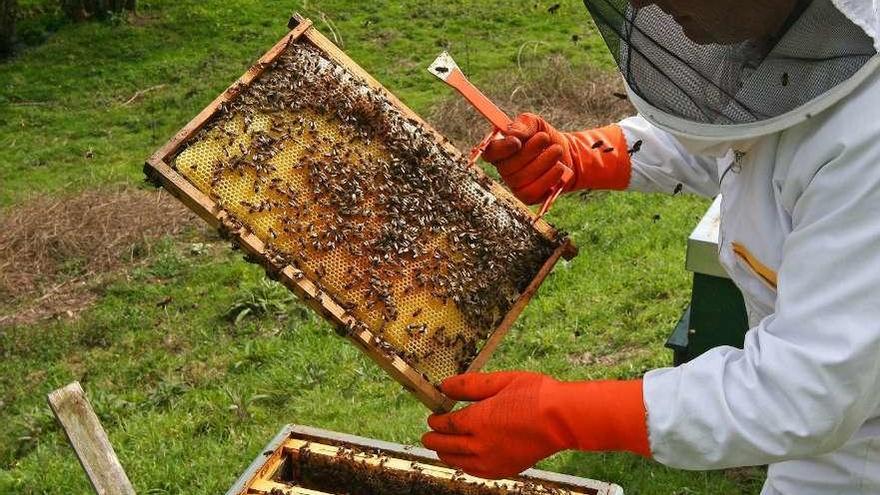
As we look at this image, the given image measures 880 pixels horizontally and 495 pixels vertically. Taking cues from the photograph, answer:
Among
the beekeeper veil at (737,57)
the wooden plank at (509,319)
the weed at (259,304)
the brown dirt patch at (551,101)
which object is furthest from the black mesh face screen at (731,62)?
the brown dirt patch at (551,101)

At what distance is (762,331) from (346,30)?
1250 cm

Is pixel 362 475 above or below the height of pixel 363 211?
below

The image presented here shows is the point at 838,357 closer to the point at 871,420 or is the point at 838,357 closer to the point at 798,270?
the point at 798,270

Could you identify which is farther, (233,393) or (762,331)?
(233,393)

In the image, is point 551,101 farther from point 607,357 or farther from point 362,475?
point 362,475

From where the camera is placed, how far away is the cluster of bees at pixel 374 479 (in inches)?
139

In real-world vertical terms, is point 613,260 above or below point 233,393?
above

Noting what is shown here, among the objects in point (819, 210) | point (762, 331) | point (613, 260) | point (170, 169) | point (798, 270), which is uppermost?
point (819, 210)

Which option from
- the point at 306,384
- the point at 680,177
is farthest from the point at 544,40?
the point at 680,177

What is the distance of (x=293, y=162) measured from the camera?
3.41 metres

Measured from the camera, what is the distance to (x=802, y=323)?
83.2 inches

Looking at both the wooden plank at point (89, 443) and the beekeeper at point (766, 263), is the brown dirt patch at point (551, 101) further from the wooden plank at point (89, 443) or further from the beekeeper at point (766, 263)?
the beekeeper at point (766, 263)

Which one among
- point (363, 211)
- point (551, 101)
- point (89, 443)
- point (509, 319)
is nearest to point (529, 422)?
point (509, 319)

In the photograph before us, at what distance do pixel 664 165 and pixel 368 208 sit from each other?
44.0 inches
